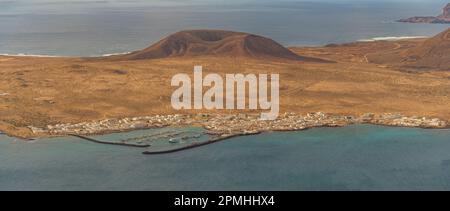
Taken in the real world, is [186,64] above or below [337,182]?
above

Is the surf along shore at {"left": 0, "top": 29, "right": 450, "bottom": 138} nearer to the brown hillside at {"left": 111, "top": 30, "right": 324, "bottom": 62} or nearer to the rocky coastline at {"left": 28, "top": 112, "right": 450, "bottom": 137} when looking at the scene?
the rocky coastline at {"left": 28, "top": 112, "right": 450, "bottom": 137}

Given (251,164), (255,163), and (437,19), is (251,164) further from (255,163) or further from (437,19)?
(437,19)

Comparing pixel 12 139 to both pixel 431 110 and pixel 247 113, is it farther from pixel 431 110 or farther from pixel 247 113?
pixel 431 110

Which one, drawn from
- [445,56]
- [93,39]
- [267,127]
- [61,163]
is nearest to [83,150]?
[61,163]
